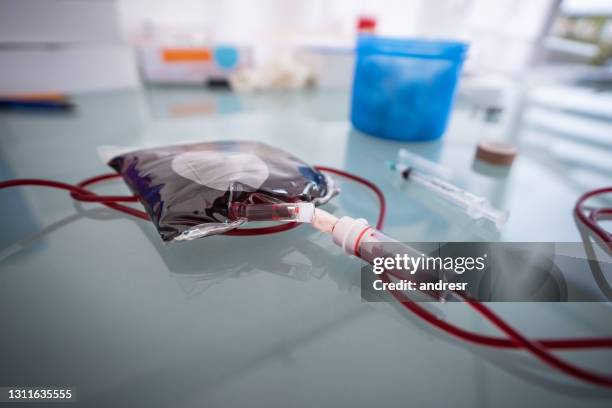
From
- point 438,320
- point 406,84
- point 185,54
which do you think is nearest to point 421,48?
point 406,84

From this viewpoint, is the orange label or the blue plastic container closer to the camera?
the blue plastic container

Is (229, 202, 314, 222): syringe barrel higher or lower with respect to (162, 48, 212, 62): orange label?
lower

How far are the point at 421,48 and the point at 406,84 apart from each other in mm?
61

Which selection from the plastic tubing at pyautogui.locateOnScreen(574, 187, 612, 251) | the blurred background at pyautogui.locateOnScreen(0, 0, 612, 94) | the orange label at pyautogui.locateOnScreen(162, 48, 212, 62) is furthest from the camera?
the orange label at pyautogui.locateOnScreen(162, 48, 212, 62)

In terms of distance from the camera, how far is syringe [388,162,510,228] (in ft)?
1.24

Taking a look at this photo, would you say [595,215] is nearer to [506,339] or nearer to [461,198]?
[461,198]

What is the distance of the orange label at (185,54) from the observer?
94 cm

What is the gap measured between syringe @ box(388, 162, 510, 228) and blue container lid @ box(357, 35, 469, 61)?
0.22 meters

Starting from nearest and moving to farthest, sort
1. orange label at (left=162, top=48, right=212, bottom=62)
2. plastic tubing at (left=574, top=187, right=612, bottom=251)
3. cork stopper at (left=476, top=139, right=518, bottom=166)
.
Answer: plastic tubing at (left=574, top=187, right=612, bottom=251), cork stopper at (left=476, top=139, right=518, bottom=166), orange label at (left=162, top=48, right=212, bottom=62)

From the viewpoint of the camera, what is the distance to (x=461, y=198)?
0.41 meters

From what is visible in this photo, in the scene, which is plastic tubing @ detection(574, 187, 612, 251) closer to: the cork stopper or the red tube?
the red tube

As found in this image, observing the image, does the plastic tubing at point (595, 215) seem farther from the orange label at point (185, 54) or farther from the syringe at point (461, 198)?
the orange label at point (185, 54)

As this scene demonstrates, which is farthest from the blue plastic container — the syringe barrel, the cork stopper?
the syringe barrel

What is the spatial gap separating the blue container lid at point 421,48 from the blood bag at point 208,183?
12.6 inches
